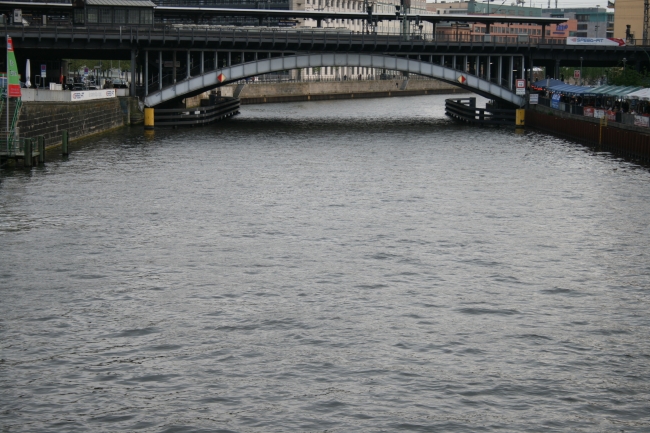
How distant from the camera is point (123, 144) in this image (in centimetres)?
8338

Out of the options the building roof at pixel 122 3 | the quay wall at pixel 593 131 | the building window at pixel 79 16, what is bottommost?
the quay wall at pixel 593 131

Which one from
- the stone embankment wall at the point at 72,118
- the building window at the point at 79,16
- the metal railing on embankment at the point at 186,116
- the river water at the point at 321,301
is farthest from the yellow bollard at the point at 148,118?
the river water at the point at 321,301

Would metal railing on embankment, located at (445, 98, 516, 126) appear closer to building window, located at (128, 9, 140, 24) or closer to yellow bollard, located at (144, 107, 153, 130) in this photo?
yellow bollard, located at (144, 107, 153, 130)

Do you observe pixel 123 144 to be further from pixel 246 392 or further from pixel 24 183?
pixel 246 392

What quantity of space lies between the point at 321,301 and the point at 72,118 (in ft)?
165

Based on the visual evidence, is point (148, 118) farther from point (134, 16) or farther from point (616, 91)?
point (616, 91)

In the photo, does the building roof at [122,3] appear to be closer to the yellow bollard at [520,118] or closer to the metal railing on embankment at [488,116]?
the metal railing on embankment at [488,116]

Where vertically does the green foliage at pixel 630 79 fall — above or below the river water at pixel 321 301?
above

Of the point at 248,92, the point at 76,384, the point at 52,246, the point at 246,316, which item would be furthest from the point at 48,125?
the point at 248,92

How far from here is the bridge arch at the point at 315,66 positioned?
10444 centimetres

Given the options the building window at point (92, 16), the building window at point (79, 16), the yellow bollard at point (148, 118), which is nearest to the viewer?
the yellow bollard at point (148, 118)

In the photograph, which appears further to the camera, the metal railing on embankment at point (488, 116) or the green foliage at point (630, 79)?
the metal railing on embankment at point (488, 116)

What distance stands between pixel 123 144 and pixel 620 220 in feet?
142

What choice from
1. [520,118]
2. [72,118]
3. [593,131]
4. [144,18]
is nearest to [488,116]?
[520,118]
